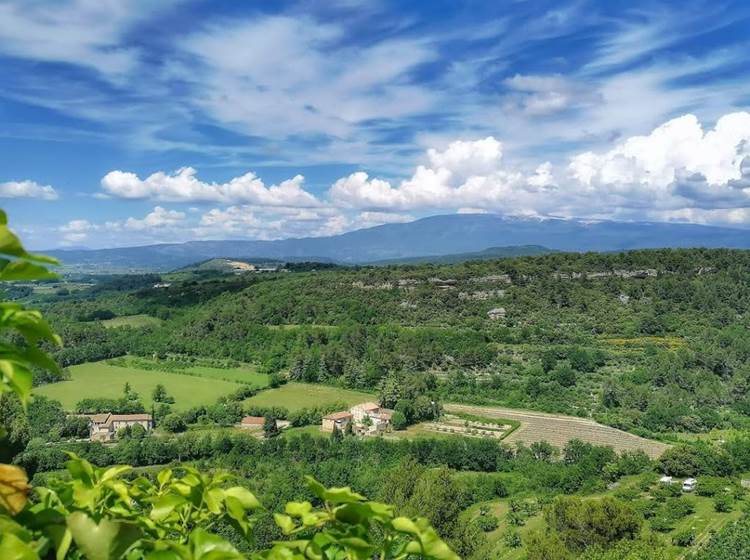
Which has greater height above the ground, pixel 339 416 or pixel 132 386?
pixel 132 386

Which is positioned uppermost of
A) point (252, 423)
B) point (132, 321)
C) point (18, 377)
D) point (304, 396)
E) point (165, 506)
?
point (18, 377)

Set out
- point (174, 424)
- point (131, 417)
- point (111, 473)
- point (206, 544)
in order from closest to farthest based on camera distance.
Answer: point (206, 544), point (111, 473), point (174, 424), point (131, 417)

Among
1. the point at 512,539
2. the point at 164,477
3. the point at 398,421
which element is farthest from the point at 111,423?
the point at 164,477

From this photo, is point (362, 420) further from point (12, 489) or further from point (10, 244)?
point (10, 244)

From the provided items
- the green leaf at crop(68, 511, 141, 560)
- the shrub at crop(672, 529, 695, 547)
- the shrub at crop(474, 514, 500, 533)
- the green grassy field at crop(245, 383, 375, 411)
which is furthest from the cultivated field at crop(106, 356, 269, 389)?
the green leaf at crop(68, 511, 141, 560)

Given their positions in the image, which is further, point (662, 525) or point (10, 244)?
point (662, 525)

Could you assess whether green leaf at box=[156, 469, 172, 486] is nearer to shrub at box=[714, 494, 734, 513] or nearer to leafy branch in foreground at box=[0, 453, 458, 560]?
leafy branch in foreground at box=[0, 453, 458, 560]

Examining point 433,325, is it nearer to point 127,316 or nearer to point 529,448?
point 529,448
